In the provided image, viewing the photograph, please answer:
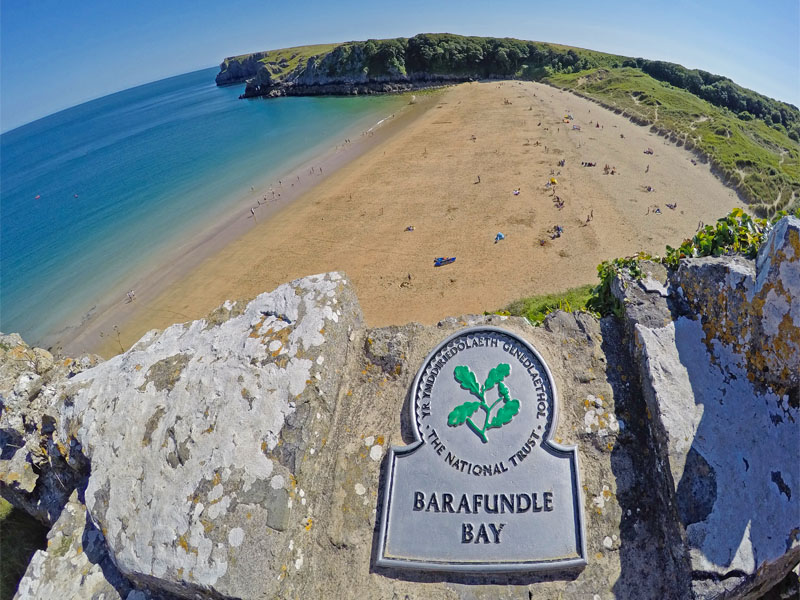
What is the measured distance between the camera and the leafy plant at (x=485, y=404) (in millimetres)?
4566

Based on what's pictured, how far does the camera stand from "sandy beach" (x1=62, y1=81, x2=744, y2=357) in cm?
1777

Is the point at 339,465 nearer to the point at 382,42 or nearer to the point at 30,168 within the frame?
the point at 382,42

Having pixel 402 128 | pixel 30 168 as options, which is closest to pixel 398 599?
pixel 402 128

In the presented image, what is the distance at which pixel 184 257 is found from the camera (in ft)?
83.0

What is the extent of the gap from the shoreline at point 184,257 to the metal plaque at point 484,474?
18122 mm

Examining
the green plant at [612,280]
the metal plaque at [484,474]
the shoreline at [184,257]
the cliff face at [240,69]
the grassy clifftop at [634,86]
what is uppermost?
the cliff face at [240,69]

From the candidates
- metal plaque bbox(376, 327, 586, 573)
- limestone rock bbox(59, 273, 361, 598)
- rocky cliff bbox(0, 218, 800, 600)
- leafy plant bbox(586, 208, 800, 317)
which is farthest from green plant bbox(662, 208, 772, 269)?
limestone rock bbox(59, 273, 361, 598)

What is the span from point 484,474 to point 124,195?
46.7m

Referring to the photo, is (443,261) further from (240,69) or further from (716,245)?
(240,69)

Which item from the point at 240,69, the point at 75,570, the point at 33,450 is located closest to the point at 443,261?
the point at 33,450

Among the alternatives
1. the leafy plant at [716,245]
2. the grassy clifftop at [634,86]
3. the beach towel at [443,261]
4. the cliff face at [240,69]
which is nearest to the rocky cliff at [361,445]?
the leafy plant at [716,245]

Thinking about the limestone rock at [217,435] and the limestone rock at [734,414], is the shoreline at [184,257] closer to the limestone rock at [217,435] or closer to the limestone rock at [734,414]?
the limestone rock at [217,435]

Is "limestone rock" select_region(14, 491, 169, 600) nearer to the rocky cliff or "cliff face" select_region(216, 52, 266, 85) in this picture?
the rocky cliff

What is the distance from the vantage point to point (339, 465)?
4746 millimetres
